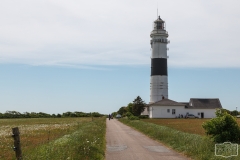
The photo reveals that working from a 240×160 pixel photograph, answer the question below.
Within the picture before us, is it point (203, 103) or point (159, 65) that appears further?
point (203, 103)

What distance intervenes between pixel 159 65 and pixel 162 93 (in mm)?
6357

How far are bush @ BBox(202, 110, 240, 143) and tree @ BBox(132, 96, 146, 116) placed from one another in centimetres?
6602

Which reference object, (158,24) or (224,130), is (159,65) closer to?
(158,24)

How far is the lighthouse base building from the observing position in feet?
241

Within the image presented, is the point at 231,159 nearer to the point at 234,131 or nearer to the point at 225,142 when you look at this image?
the point at 225,142

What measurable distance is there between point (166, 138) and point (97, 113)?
10146cm

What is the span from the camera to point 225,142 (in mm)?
15141

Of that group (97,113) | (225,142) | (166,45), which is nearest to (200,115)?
(166,45)

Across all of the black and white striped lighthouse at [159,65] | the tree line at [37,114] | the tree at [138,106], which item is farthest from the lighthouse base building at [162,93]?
the tree line at [37,114]

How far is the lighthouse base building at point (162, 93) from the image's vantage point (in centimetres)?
7344

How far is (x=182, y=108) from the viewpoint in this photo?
7562 centimetres

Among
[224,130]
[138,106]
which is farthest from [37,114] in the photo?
[224,130]

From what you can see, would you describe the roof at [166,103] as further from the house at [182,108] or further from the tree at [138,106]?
the tree at [138,106]

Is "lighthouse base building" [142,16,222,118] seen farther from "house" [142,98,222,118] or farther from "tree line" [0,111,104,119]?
"tree line" [0,111,104,119]
